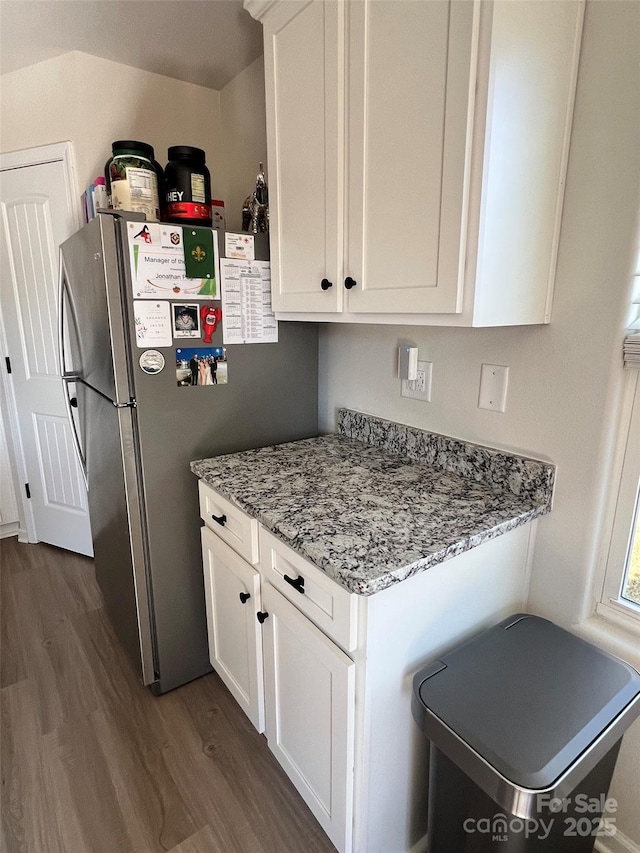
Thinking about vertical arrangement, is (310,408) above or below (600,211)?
below

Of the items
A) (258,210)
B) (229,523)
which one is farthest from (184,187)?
(229,523)

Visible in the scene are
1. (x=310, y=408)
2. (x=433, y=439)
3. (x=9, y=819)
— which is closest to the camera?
(x=9, y=819)

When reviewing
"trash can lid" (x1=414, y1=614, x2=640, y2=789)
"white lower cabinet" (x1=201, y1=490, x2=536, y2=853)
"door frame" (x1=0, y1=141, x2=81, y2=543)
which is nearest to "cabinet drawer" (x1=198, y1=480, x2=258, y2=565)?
"white lower cabinet" (x1=201, y1=490, x2=536, y2=853)

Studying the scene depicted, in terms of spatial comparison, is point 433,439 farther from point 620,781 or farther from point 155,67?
point 155,67

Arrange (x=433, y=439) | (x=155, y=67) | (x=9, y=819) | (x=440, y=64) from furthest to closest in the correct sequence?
1. (x=155, y=67)
2. (x=433, y=439)
3. (x=9, y=819)
4. (x=440, y=64)

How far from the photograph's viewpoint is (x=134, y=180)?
4.72 feet

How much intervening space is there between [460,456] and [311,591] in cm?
61

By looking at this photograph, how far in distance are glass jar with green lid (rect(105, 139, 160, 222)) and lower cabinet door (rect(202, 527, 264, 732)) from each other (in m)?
1.03

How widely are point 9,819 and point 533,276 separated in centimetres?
200

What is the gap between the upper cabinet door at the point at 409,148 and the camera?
94cm

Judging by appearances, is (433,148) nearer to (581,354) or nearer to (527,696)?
(581,354)

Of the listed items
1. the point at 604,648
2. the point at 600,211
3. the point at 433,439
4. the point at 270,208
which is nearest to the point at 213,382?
the point at 270,208

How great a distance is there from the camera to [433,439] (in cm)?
149

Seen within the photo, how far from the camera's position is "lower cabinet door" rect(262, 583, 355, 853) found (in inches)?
40.8
